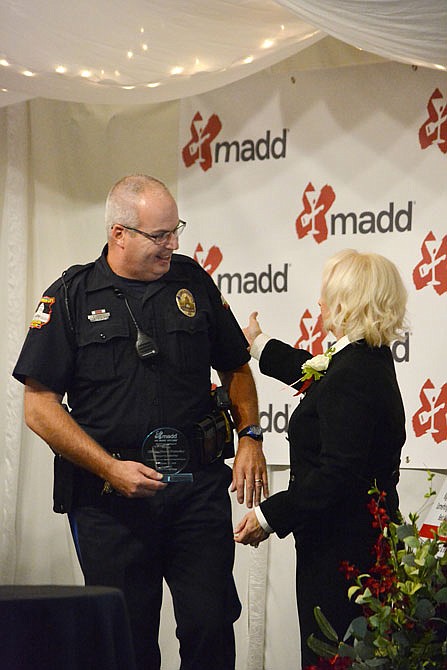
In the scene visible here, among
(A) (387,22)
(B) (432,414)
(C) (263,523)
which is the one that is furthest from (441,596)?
(B) (432,414)

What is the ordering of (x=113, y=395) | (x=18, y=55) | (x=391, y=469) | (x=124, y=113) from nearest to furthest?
(x=391, y=469), (x=113, y=395), (x=18, y=55), (x=124, y=113)

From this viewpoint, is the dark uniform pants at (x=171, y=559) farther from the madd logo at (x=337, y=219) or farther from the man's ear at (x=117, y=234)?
the madd logo at (x=337, y=219)

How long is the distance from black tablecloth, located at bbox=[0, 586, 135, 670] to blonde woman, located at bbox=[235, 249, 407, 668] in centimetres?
114

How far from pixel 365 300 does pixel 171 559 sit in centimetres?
90

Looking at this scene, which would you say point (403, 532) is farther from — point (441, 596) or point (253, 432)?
point (253, 432)

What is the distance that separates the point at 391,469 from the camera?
2781 mm

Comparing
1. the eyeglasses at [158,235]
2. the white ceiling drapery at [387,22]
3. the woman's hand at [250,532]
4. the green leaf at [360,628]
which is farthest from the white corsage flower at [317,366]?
the green leaf at [360,628]

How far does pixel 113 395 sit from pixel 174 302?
317 mm

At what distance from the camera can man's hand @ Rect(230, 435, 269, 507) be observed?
3059 millimetres

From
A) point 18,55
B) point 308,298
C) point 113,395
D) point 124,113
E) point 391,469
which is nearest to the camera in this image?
point 391,469

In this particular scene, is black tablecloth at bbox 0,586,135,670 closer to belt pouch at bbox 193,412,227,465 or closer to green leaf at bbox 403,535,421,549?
green leaf at bbox 403,535,421,549

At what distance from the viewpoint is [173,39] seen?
3.54 meters

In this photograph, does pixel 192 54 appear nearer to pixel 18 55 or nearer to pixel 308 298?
pixel 18 55

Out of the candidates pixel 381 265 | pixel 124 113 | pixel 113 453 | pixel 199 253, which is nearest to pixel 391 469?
pixel 381 265
